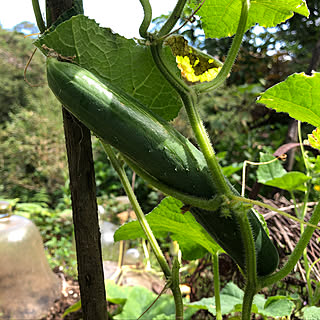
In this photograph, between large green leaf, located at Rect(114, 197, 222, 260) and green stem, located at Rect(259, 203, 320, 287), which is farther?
large green leaf, located at Rect(114, 197, 222, 260)

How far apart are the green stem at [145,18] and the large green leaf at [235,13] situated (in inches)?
4.4

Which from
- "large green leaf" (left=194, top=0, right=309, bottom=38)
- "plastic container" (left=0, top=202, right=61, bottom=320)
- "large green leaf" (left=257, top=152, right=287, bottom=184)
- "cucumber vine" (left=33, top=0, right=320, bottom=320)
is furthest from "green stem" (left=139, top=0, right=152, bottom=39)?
"plastic container" (left=0, top=202, right=61, bottom=320)

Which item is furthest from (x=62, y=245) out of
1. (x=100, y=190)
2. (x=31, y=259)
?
(x=100, y=190)

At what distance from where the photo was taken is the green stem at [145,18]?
0.30 meters

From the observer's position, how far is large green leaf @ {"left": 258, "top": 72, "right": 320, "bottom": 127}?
34 centimetres

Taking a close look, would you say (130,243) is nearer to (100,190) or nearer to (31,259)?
(31,259)

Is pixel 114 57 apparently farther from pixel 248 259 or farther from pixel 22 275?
pixel 22 275

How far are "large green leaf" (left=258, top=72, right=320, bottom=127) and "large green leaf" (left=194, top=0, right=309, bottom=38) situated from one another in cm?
9

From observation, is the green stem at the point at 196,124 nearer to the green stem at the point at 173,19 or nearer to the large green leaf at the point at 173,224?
the green stem at the point at 173,19

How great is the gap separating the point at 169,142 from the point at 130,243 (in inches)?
72.8

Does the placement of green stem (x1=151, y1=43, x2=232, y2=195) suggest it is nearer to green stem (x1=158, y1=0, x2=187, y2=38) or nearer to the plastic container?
green stem (x1=158, y1=0, x2=187, y2=38)

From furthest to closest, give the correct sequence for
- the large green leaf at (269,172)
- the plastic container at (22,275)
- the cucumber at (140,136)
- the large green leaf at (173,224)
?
1. the plastic container at (22,275)
2. the large green leaf at (269,172)
3. the large green leaf at (173,224)
4. the cucumber at (140,136)

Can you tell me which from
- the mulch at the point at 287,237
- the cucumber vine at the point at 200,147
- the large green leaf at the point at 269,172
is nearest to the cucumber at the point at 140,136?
the cucumber vine at the point at 200,147

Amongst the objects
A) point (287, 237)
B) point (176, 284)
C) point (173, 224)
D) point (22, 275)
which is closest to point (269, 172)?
point (287, 237)
